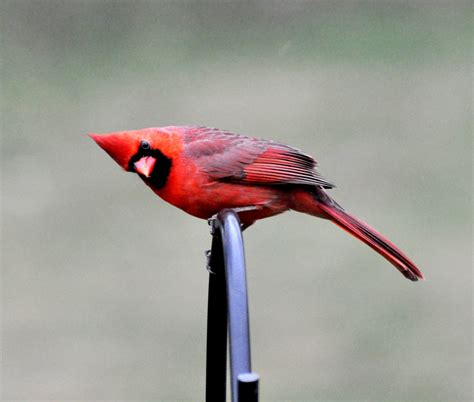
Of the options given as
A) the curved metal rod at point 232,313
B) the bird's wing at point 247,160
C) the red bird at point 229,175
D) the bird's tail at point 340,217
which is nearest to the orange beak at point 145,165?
the red bird at point 229,175

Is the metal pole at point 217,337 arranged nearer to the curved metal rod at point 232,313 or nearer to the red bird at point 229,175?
the curved metal rod at point 232,313

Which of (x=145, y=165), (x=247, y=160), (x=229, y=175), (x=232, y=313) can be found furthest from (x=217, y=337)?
(x=247, y=160)

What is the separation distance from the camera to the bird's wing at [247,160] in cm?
298

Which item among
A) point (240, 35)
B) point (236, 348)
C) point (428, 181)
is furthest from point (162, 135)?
point (240, 35)

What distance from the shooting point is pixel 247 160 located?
10.3 ft

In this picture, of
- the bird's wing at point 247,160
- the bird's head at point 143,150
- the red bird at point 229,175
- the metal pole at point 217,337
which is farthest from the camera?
the bird's wing at point 247,160

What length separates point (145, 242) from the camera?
6.18 metres

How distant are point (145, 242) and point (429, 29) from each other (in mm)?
4244

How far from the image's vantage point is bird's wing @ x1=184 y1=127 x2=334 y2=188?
2.98 meters

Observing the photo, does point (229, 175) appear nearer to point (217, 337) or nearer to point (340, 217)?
point (340, 217)

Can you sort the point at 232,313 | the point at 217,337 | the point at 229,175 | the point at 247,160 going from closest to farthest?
1. the point at 232,313
2. the point at 217,337
3. the point at 229,175
4. the point at 247,160

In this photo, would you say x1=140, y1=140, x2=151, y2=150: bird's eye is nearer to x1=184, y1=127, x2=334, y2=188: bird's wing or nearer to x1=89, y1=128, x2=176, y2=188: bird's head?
x1=89, y1=128, x2=176, y2=188: bird's head

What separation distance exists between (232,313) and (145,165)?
945 mm

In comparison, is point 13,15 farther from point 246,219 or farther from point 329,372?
point 246,219
